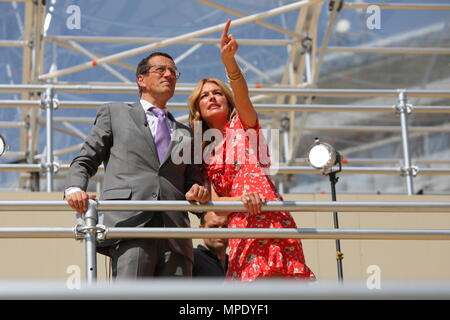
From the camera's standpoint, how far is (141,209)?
4.30 m

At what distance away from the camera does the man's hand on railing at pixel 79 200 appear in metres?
4.34

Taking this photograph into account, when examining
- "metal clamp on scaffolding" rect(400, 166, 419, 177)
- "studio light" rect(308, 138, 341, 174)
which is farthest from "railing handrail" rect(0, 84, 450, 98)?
"studio light" rect(308, 138, 341, 174)

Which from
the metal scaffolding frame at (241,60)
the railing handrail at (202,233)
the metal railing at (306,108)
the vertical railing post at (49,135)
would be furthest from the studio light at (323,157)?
the metal scaffolding frame at (241,60)

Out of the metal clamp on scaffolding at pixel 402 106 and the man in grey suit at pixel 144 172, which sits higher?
the metal clamp on scaffolding at pixel 402 106

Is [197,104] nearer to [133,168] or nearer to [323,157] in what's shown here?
[133,168]

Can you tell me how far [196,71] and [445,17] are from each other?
2.83m

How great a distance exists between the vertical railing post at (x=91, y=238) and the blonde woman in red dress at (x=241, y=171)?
561mm

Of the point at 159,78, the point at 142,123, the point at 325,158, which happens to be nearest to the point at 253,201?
the point at 142,123

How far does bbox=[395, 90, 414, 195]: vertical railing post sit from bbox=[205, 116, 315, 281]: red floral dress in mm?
2639

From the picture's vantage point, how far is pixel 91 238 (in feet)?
14.1

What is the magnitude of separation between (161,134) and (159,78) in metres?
0.28

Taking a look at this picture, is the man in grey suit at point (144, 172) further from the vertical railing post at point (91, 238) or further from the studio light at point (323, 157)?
the studio light at point (323, 157)
